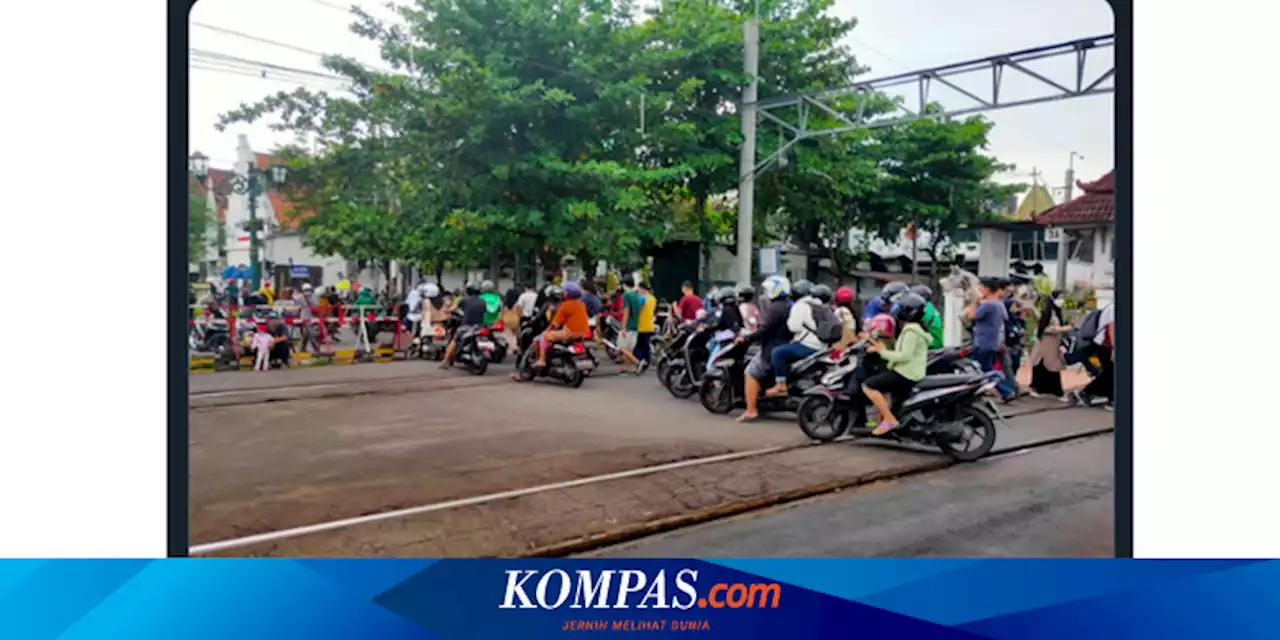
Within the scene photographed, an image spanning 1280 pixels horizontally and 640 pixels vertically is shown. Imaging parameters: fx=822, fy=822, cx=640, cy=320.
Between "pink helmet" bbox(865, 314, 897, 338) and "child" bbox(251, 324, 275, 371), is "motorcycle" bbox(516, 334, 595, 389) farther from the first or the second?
"pink helmet" bbox(865, 314, 897, 338)

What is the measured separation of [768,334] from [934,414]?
801 mm

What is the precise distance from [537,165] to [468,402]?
96 cm

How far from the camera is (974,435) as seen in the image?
356 cm

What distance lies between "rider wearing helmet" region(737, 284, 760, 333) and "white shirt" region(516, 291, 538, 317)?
84 centimetres

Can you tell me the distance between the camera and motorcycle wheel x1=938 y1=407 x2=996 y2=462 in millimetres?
3486

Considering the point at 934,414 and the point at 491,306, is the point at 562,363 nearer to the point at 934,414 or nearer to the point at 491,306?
the point at 491,306

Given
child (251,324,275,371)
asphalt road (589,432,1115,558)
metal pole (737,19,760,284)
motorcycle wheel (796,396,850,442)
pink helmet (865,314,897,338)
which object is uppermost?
metal pole (737,19,760,284)

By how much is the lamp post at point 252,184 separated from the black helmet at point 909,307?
223cm

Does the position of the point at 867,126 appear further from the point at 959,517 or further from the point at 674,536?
the point at 674,536

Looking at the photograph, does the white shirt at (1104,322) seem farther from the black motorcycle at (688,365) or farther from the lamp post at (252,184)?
the lamp post at (252,184)

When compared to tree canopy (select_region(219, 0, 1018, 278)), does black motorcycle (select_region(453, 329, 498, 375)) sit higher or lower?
lower

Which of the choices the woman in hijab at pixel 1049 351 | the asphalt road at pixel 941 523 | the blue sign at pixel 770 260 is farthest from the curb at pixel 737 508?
the blue sign at pixel 770 260

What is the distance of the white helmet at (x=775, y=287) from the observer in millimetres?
3229

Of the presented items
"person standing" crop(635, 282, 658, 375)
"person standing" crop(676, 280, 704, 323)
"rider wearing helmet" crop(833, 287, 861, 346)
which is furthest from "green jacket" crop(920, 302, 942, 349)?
"person standing" crop(635, 282, 658, 375)
